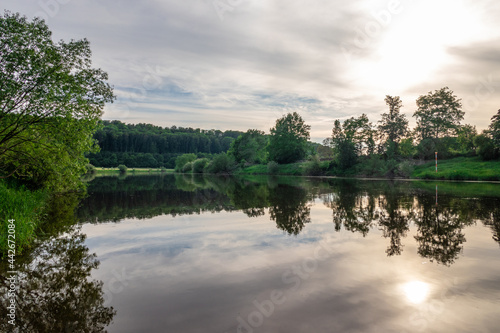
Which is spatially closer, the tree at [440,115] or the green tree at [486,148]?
the green tree at [486,148]

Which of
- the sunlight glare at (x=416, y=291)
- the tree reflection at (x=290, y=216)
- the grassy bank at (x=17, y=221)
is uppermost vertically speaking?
the grassy bank at (x=17, y=221)

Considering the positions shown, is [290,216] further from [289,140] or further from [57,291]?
[289,140]

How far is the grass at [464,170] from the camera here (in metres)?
39.0

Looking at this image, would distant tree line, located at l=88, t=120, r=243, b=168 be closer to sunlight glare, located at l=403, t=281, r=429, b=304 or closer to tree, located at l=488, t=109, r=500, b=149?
tree, located at l=488, t=109, r=500, b=149

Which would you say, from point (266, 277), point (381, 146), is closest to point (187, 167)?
point (381, 146)

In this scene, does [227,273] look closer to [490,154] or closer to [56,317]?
[56,317]

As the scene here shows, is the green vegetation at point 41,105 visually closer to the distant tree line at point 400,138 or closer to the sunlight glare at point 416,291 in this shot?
the sunlight glare at point 416,291

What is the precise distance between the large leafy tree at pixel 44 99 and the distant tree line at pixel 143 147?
132 m

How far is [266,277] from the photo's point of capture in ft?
21.5

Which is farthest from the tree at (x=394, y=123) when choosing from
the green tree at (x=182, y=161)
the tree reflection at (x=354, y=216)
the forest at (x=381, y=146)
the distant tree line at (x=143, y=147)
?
the distant tree line at (x=143, y=147)

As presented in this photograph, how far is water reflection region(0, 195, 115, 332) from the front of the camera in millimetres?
4637

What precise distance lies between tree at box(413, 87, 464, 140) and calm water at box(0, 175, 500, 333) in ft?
181

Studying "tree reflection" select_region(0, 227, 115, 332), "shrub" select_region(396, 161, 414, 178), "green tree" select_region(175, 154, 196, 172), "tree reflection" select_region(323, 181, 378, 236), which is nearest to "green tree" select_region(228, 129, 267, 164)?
"green tree" select_region(175, 154, 196, 172)

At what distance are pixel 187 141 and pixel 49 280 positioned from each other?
174 m
